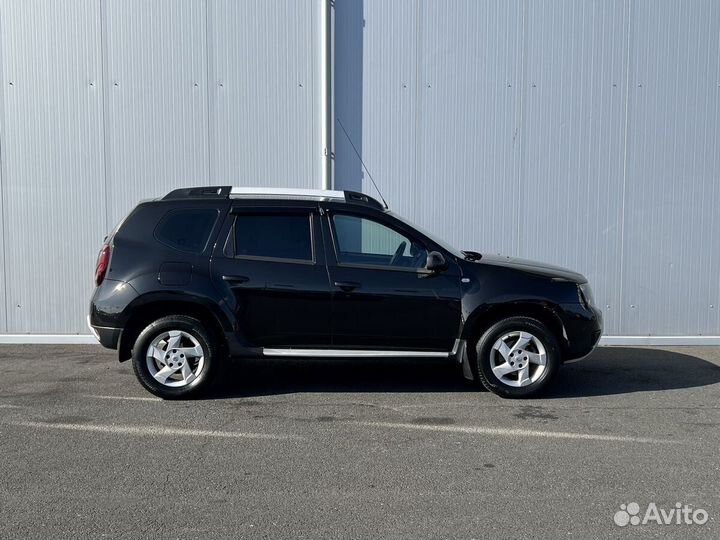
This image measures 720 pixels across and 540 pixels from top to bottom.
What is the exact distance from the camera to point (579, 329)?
21.9 feet

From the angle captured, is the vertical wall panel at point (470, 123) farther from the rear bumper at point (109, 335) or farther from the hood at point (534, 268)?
Result: the rear bumper at point (109, 335)

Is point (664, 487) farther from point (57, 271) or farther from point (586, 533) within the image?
point (57, 271)

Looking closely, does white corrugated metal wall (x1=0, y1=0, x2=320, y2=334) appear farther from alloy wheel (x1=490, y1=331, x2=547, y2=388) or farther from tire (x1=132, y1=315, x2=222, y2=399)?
alloy wheel (x1=490, y1=331, x2=547, y2=388)

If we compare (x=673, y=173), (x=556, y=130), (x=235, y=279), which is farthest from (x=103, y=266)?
(x=673, y=173)

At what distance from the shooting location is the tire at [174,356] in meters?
6.38

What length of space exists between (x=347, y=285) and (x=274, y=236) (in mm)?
813


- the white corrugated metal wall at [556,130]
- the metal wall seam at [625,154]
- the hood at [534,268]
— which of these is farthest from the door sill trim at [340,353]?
the metal wall seam at [625,154]

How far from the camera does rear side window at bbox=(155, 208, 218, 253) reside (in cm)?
649

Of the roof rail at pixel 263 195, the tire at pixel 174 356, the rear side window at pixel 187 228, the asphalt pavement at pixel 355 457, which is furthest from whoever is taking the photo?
the roof rail at pixel 263 195

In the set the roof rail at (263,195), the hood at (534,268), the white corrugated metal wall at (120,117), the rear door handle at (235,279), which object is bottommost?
the rear door handle at (235,279)

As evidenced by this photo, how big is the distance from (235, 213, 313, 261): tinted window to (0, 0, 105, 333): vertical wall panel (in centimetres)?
347

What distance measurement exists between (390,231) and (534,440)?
2307mm

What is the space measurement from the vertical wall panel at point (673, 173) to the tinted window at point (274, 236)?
16.2ft

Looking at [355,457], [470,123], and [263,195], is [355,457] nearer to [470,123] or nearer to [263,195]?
[263,195]
